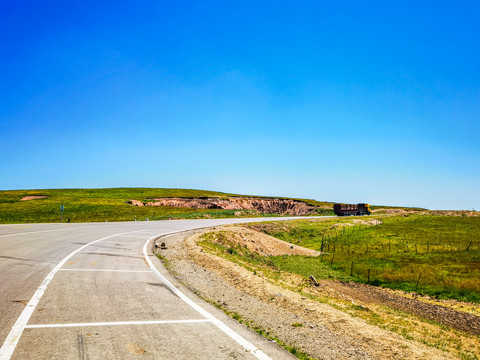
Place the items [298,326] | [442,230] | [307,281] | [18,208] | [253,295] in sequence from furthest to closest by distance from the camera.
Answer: [18,208], [442,230], [307,281], [253,295], [298,326]

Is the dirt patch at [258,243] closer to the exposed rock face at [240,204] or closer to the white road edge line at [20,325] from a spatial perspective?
the white road edge line at [20,325]

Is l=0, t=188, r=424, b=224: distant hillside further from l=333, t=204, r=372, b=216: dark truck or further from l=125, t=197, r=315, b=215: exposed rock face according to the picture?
l=333, t=204, r=372, b=216: dark truck

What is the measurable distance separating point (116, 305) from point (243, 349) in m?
3.55

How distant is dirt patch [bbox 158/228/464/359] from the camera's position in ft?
18.0

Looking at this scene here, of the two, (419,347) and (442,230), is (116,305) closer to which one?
(419,347)

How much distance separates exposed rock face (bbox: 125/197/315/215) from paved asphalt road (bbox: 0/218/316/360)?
78.3m

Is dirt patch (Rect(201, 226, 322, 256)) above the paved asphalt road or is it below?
below

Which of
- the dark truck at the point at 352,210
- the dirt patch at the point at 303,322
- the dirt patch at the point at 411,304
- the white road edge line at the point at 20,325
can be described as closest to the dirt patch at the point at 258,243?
the dirt patch at the point at 411,304

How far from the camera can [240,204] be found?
3880 inches

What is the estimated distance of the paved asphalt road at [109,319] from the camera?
490 centimetres

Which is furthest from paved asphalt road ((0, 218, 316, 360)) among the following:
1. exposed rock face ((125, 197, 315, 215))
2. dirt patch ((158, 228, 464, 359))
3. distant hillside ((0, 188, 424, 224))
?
exposed rock face ((125, 197, 315, 215))

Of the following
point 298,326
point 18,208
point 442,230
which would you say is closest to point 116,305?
point 298,326

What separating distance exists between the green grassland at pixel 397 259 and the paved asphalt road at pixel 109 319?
13.8 m

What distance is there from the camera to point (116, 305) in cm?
720
